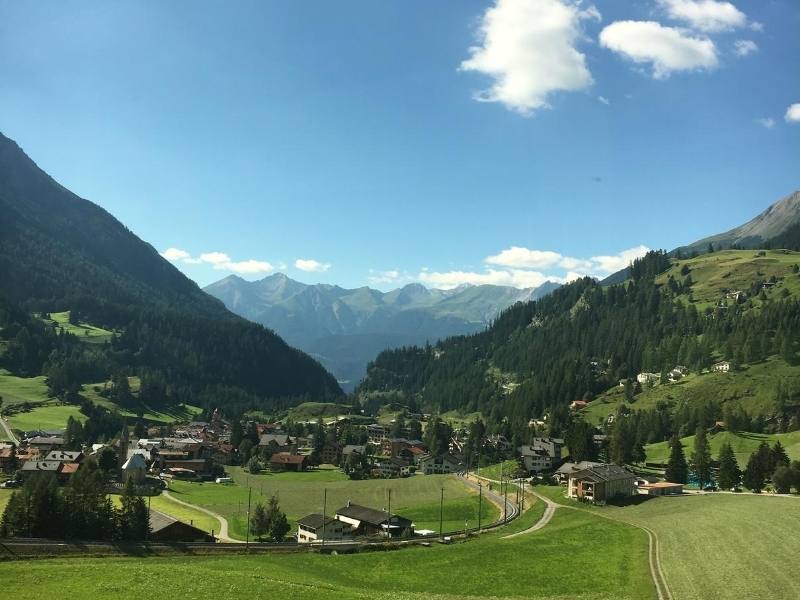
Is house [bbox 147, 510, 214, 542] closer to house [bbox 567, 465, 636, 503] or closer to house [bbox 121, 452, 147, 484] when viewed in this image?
house [bbox 567, 465, 636, 503]

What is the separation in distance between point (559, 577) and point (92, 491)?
54118 millimetres

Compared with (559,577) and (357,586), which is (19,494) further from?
(559,577)

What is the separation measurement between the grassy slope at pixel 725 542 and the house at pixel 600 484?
501cm

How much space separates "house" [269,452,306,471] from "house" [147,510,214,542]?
94537 millimetres

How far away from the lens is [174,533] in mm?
76562

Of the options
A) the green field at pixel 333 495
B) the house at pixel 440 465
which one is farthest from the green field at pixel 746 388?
the green field at pixel 333 495

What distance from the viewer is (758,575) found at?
5244cm

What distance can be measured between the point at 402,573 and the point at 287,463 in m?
116

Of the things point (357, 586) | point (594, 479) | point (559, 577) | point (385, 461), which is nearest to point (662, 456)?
point (594, 479)

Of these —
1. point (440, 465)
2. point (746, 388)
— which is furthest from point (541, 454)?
point (746, 388)

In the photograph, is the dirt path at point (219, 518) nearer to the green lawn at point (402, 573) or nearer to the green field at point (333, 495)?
the green field at point (333, 495)

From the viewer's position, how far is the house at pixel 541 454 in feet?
495

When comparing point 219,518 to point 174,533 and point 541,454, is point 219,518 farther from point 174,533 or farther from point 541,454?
point 541,454

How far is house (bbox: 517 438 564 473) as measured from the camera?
495ft
